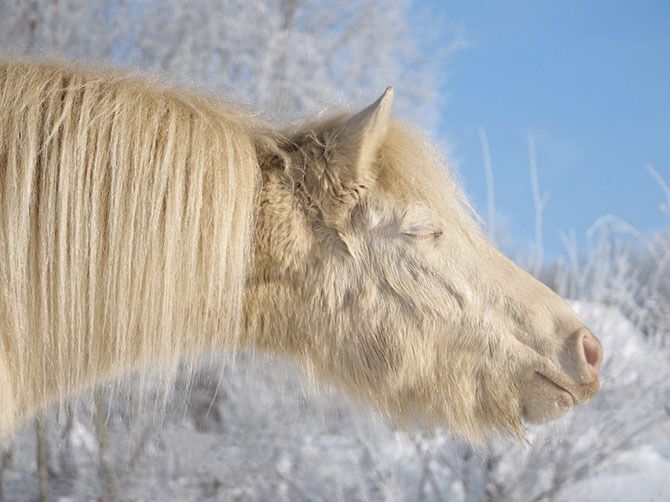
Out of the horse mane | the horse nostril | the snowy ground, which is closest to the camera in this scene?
the horse mane

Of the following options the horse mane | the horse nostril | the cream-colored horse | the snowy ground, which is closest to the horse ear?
the cream-colored horse

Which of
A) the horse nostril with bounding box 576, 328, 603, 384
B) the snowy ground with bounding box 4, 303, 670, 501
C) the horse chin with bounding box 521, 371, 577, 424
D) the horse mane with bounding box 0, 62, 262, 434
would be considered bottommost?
the snowy ground with bounding box 4, 303, 670, 501

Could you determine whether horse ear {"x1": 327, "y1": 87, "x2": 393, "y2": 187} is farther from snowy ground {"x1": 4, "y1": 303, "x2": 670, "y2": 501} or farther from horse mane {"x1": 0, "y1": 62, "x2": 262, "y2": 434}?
snowy ground {"x1": 4, "y1": 303, "x2": 670, "y2": 501}

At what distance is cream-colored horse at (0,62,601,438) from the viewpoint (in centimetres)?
163

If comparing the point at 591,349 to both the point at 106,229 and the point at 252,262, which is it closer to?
the point at 252,262

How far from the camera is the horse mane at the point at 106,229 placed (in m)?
1.62

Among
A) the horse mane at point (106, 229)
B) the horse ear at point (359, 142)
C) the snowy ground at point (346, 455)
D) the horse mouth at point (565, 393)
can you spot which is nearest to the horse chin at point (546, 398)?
the horse mouth at point (565, 393)

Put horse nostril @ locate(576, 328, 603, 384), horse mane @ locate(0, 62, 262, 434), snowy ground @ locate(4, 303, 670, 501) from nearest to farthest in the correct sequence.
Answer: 1. horse mane @ locate(0, 62, 262, 434)
2. horse nostril @ locate(576, 328, 603, 384)
3. snowy ground @ locate(4, 303, 670, 501)

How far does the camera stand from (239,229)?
169 cm

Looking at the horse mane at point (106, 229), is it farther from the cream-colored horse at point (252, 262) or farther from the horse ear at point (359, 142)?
the horse ear at point (359, 142)

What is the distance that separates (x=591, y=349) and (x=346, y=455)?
3646 mm

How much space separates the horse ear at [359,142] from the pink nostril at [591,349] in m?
0.65

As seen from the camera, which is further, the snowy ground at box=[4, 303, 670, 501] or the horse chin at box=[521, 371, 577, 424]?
the snowy ground at box=[4, 303, 670, 501]

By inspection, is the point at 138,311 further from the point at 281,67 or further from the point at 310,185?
the point at 281,67
